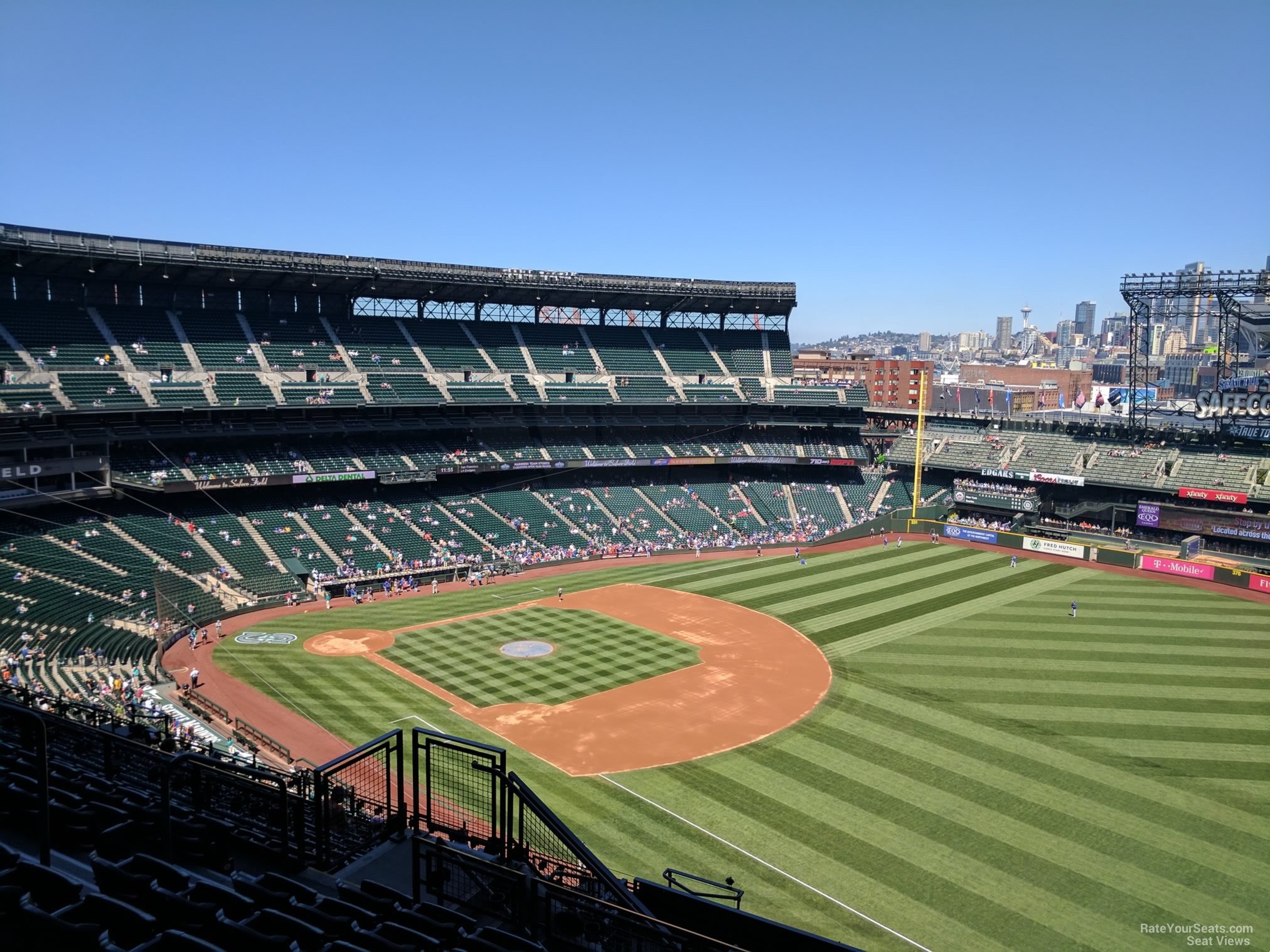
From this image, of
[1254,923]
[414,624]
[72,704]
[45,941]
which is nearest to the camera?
[45,941]

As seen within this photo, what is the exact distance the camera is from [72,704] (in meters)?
15.1

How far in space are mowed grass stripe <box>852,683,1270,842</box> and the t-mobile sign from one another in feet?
135

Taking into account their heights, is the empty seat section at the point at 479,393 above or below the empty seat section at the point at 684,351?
below

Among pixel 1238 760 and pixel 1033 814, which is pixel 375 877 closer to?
pixel 1033 814

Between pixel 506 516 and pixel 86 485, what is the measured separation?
1002 inches

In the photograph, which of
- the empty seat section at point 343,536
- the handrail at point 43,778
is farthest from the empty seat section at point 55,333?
the handrail at point 43,778

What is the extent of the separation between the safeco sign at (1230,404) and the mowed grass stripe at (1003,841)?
164 ft

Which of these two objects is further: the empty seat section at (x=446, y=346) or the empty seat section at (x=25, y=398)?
the empty seat section at (x=446, y=346)

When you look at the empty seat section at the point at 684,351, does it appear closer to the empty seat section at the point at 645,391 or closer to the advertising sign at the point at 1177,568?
the empty seat section at the point at 645,391

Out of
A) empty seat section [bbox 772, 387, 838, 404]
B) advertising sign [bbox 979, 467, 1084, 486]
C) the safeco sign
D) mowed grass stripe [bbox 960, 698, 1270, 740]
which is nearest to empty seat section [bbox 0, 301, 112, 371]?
empty seat section [bbox 772, 387, 838, 404]

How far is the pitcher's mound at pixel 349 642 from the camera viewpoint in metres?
37.5

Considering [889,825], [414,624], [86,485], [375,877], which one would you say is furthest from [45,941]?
[86,485]

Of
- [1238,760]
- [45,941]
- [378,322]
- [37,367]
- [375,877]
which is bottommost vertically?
[1238,760]

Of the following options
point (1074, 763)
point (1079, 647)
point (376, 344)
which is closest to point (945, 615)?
point (1079, 647)
